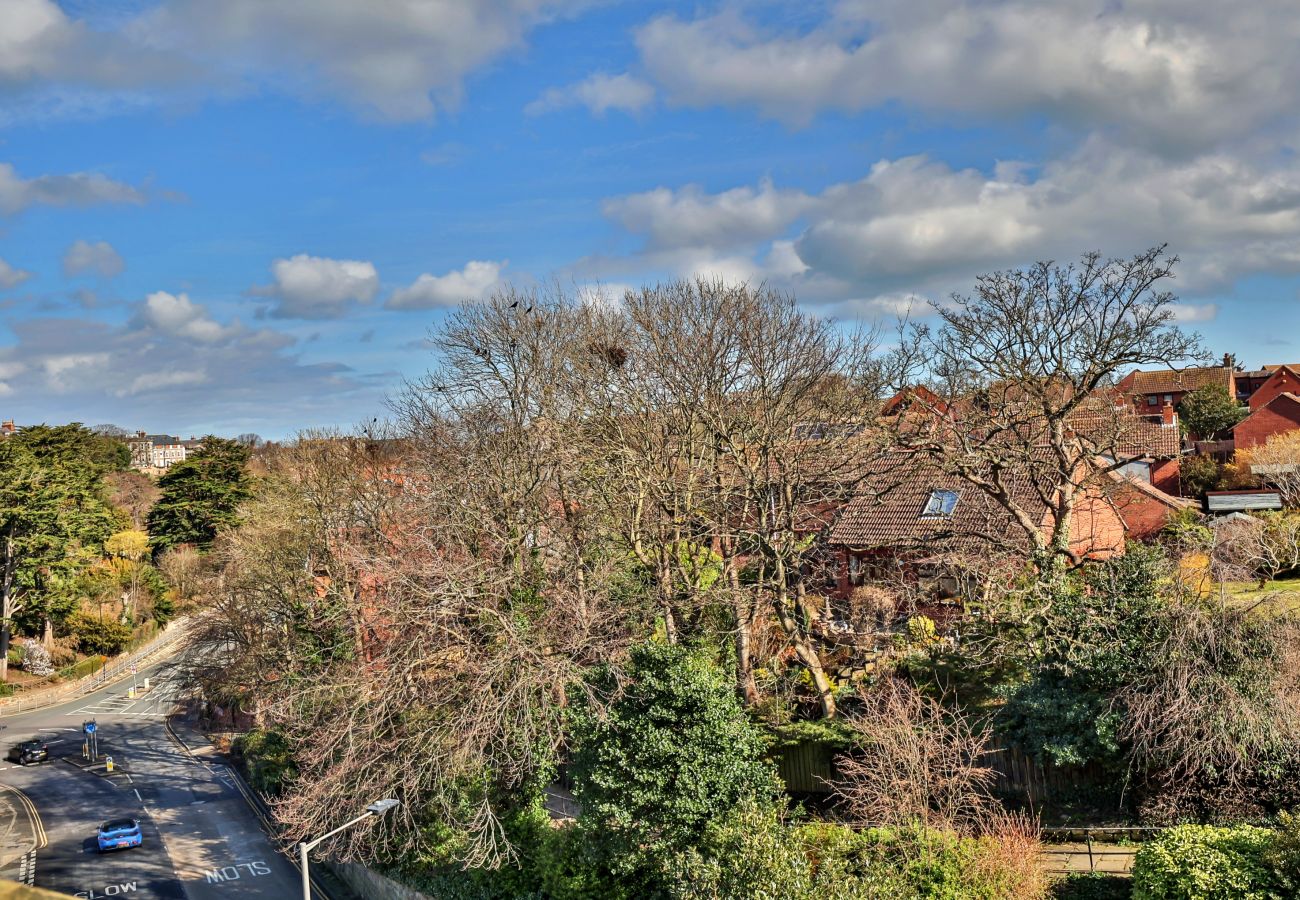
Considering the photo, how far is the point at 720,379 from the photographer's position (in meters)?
24.6

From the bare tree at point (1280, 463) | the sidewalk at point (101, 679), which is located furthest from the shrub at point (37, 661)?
the bare tree at point (1280, 463)

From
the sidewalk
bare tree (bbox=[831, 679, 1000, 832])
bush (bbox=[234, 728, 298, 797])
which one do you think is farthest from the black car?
bare tree (bbox=[831, 679, 1000, 832])

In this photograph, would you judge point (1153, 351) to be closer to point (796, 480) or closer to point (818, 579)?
point (796, 480)

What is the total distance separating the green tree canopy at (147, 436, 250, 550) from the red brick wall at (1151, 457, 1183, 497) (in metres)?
57.7

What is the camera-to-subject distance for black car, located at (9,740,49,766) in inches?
1759

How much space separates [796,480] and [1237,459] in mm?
34481

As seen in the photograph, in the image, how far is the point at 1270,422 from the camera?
170ft

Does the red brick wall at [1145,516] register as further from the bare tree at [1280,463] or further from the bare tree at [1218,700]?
the bare tree at [1218,700]

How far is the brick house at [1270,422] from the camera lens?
51219mm

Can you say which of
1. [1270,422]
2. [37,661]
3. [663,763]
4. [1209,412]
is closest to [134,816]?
[37,661]

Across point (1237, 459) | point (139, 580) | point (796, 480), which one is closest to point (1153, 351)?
point (796, 480)

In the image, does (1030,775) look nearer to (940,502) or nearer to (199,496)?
(940,502)

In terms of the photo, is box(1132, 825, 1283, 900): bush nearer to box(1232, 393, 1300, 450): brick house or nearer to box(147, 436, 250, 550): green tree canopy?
box(1232, 393, 1300, 450): brick house

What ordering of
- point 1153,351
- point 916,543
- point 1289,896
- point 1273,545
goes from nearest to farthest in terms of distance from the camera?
point 1289,896 < point 1153,351 < point 916,543 < point 1273,545
